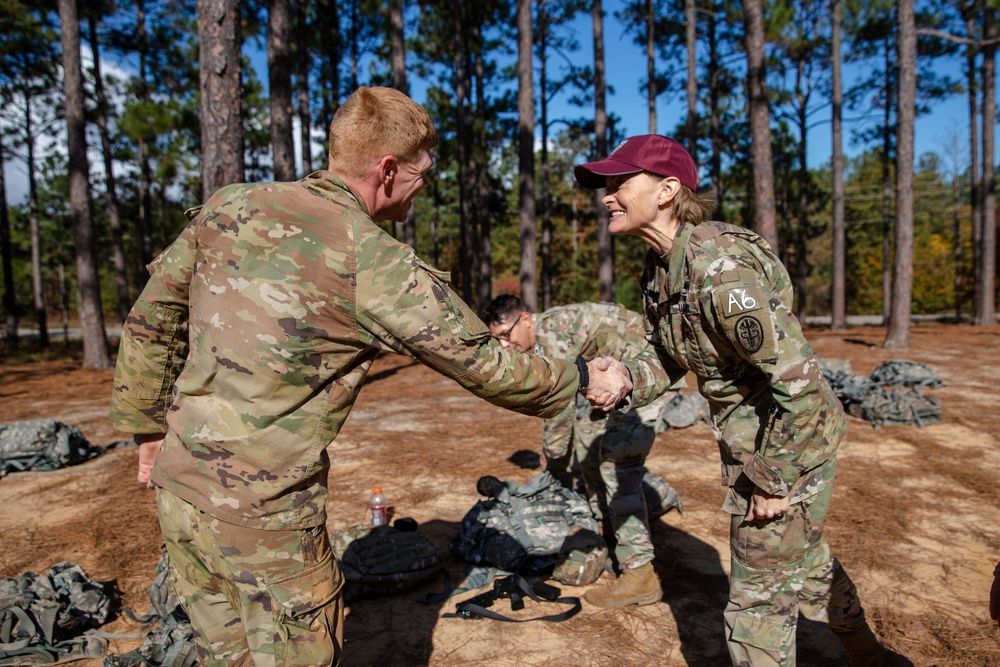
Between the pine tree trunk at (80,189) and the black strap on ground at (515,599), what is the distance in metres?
13.7

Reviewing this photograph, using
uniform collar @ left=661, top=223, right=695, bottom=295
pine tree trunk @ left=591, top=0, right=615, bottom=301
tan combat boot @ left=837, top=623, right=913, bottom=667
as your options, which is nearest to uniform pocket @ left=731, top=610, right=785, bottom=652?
tan combat boot @ left=837, top=623, right=913, bottom=667

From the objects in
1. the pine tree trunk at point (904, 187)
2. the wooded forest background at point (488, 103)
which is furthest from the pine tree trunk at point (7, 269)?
the pine tree trunk at point (904, 187)

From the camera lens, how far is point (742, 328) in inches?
84.7

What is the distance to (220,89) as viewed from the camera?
700 cm

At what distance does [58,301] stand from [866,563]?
57.4 metres

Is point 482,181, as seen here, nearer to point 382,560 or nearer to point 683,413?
point 683,413

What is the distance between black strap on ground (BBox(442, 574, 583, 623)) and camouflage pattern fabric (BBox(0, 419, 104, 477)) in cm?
533

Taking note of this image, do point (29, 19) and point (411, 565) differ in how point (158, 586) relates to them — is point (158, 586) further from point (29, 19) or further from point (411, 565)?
point (29, 19)

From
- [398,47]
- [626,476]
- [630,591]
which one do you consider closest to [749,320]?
[626,476]

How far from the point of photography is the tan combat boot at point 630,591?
12.3 feet

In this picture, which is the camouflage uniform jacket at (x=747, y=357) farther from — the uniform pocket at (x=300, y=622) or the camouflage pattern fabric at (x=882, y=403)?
the camouflage pattern fabric at (x=882, y=403)

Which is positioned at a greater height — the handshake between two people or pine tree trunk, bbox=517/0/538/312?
pine tree trunk, bbox=517/0/538/312

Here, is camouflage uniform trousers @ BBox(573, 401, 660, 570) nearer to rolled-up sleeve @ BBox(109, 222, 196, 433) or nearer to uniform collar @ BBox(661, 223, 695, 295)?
uniform collar @ BBox(661, 223, 695, 295)

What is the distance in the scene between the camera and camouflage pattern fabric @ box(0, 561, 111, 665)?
312cm
